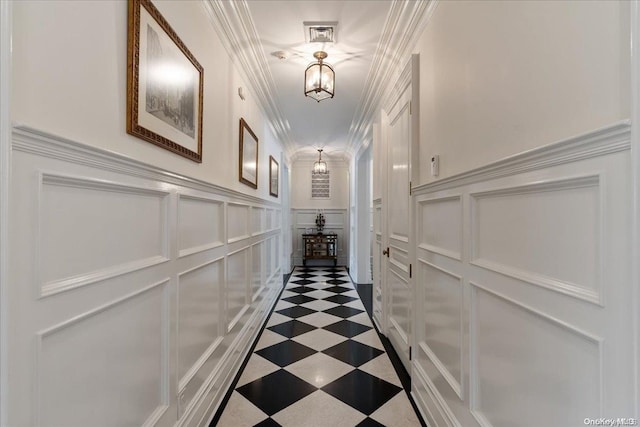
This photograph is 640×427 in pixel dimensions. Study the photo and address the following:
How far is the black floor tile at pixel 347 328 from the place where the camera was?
294cm

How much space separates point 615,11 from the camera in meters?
0.63

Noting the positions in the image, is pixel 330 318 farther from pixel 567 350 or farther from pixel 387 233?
pixel 567 350

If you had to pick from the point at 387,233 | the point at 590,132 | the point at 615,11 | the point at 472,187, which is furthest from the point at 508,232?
the point at 387,233

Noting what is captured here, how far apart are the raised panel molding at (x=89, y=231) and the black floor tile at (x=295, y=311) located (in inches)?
96.4

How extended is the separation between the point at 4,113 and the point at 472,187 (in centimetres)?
139

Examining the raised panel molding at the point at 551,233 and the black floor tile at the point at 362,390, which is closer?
the raised panel molding at the point at 551,233

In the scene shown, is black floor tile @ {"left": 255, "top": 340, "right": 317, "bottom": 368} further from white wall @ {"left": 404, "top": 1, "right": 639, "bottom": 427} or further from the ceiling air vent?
the ceiling air vent

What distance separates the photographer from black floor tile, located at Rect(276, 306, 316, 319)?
11.3ft

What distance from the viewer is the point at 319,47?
2.38 m

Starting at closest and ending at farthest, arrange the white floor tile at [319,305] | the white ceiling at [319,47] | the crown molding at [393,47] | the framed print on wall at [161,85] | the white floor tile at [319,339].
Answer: the framed print on wall at [161,85], the crown molding at [393,47], the white ceiling at [319,47], the white floor tile at [319,339], the white floor tile at [319,305]

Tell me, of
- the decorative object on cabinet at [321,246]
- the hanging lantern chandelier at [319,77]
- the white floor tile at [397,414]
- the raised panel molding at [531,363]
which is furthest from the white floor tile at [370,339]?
the decorative object on cabinet at [321,246]

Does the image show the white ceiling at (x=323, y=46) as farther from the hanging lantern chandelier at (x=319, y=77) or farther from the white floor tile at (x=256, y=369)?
the white floor tile at (x=256, y=369)

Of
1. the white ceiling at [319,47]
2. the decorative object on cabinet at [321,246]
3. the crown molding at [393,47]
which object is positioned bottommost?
the decorative object on cabinet at [321,246]

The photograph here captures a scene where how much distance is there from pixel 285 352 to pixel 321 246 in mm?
3845
